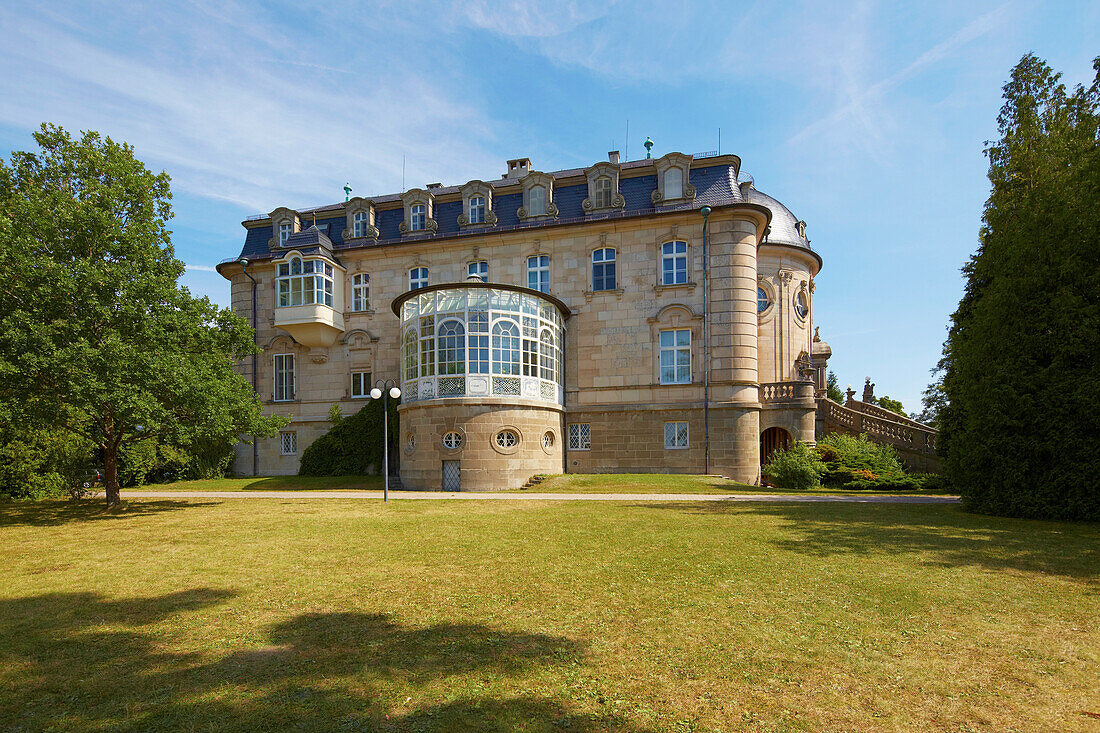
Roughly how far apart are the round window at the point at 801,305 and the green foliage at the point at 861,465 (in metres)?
10.7

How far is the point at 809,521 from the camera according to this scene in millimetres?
12133

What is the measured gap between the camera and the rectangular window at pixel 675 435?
976 inches

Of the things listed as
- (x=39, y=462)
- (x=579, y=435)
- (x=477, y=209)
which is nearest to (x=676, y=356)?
(x=579, y=435)

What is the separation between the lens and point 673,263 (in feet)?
83.8

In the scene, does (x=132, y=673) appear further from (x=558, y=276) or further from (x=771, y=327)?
(x=771, y=327)

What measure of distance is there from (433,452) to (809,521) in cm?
1353

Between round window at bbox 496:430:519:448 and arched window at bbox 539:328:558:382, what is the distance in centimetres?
292

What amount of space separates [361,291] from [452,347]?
10.0 m

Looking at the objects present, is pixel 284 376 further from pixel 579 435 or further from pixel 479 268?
pixel 579 435

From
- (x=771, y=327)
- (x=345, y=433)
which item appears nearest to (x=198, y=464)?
(x=345, y=433)

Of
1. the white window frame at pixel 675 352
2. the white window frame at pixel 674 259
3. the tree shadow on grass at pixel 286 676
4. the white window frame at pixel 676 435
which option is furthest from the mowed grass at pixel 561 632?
the white window frame at pixel 674 259

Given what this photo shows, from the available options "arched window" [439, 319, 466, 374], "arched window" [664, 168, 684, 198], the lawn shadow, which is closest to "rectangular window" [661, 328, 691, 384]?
"arched window" [664, 168, 684, 198]

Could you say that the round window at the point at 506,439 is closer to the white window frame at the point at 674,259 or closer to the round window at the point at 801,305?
the white window frame at the point at 674,259

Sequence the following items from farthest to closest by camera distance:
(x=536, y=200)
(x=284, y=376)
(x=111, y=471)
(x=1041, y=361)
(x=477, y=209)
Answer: (x=284, y=376), (x=477, y=209), (x=536, y=200), (x=111, y=471), (x=1041, y=361)
